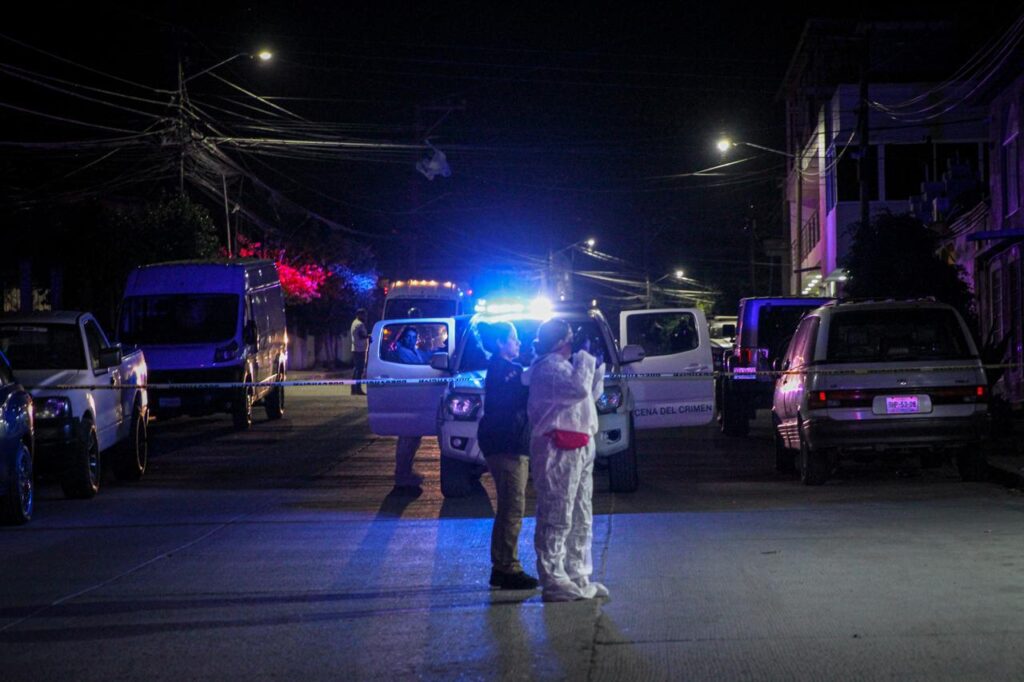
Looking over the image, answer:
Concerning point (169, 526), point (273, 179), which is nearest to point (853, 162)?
point (273, 179)

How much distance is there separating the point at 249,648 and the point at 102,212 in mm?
27456

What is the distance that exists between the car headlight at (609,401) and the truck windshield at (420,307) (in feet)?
87.1

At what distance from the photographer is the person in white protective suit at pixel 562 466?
850cm

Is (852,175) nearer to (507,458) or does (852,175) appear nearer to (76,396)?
(76,396)

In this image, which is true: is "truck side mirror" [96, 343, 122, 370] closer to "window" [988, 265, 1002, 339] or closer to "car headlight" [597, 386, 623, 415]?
"car headlight" [597, 386, 623, 415]

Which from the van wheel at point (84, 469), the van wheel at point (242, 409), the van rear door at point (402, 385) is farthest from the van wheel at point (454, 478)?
the van wheel at point (242, 409)

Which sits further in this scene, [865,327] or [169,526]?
[865,327]

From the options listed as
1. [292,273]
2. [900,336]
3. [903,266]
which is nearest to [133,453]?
[900,336]

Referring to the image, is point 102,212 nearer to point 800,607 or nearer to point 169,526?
point 169,526

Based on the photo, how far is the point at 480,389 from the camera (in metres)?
13.9

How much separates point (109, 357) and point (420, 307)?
2550cm

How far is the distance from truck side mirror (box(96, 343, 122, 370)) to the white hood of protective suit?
782 cm

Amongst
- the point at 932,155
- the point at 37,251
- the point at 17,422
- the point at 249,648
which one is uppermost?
the point at 932,155

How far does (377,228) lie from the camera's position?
209 ft
